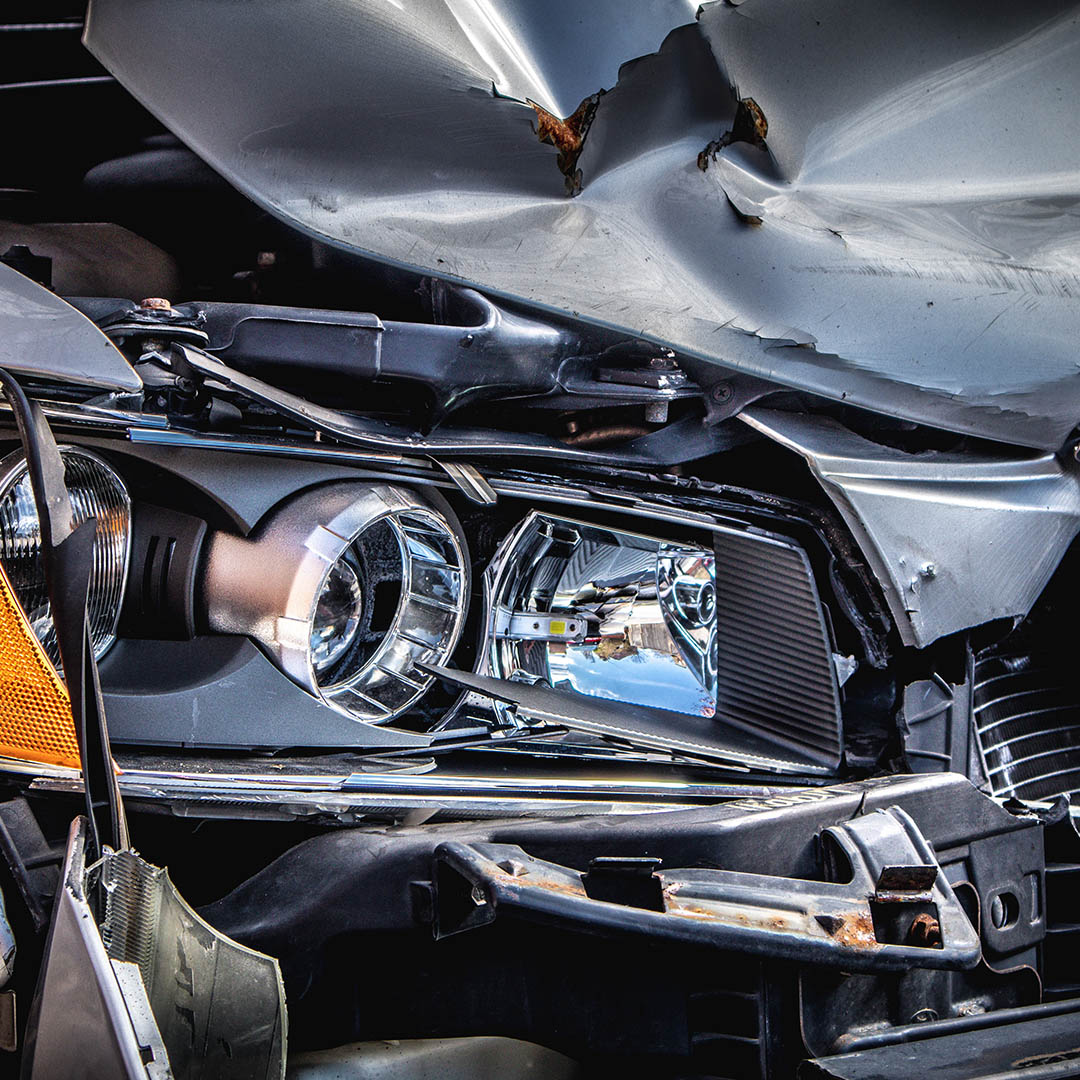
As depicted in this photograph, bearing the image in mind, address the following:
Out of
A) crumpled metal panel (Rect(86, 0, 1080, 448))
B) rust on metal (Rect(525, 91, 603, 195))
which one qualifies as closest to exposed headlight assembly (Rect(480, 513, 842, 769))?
crumpled metal panel (Rect(86, 0, 1080, 448))

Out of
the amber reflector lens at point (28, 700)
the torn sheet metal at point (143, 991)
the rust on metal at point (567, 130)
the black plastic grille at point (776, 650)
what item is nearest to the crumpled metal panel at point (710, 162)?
the rust on metal at point (567, 130)

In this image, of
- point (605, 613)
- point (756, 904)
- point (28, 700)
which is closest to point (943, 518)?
point (605, 613)

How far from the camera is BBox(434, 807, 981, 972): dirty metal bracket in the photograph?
1.43m

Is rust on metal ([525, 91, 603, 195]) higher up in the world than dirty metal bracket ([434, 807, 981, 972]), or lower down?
higher up

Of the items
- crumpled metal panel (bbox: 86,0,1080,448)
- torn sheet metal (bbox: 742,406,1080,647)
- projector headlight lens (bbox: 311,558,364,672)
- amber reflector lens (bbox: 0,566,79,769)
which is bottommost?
amber reflector lens (bbox: 0,566,79,769)

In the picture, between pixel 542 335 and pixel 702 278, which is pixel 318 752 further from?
pixel 702 278

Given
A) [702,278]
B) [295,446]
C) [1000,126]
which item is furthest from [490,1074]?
[1000,126]

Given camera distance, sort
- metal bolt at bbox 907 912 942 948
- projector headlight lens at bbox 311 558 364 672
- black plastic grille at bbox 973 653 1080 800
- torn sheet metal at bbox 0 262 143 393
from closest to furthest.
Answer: torn sheet metal at bbox 0 262 143 393
metal bolt at bbox 907 912 942 948
projector headlight lens at bbox 311 558 364 672
black plastic grille at bbox 973 653 1080 800

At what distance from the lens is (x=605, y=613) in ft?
6.46

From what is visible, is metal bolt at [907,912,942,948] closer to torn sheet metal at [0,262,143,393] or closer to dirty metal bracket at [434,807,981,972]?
dirty metal bracket at [434,807,981,972]

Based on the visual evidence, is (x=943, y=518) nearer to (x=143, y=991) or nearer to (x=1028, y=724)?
(x=1028, y=724)

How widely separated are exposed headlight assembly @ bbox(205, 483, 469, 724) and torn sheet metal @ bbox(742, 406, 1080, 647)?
64cm

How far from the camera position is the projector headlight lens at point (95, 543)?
1582 mm

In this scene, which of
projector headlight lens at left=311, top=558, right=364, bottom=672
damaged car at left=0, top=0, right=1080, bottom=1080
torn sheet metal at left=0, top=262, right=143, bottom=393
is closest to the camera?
torn sheet metal at left=0, top=262, right=143, bottom=393
